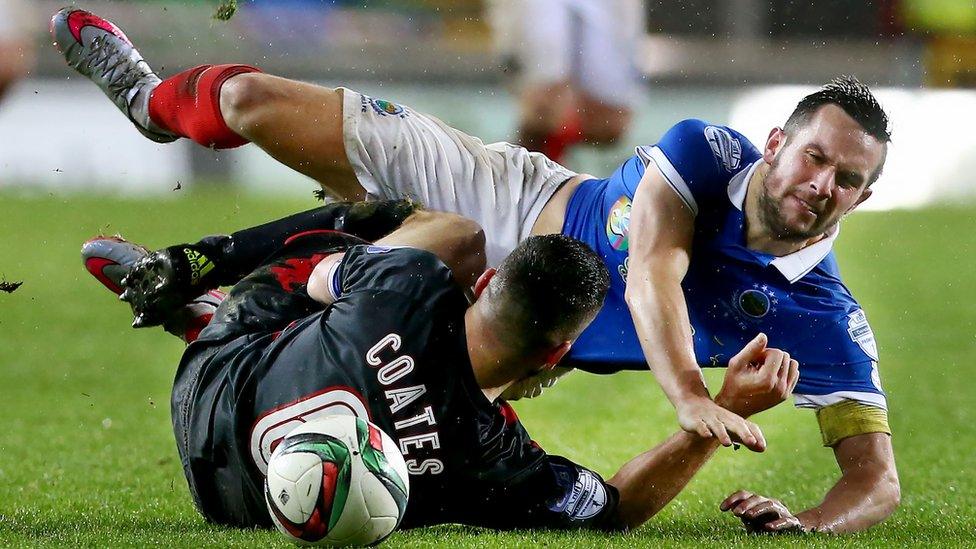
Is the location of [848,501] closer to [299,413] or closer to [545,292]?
[545,292]

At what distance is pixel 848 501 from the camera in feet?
14.1

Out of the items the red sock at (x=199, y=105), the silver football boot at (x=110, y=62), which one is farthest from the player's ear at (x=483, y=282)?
the silver football boot at (x=110, y=62)

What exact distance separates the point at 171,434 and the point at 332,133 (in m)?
1.92

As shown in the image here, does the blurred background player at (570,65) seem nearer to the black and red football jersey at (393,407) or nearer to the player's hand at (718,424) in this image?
the black and red football jersey at (393,407)

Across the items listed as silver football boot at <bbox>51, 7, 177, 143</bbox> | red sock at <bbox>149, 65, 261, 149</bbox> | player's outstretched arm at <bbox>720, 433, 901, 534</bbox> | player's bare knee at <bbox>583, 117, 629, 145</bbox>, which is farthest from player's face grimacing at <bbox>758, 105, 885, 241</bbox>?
player's bare knee at <bbox>583, 117, 629, 145</bbox>

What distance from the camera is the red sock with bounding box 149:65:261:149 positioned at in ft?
16.7

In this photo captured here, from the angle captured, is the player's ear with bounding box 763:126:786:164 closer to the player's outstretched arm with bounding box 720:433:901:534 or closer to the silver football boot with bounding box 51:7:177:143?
the player's outstretched arm with bounding box 720:433:901:534

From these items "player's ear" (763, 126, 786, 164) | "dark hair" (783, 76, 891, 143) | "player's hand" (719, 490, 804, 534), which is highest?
"dark hair" (783, 76, 891, 143)

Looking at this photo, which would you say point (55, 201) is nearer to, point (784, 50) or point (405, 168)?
point (784, 50)

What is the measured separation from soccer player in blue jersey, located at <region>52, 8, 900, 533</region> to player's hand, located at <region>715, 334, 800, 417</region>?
0.10m

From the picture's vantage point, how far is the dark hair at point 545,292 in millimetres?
3537

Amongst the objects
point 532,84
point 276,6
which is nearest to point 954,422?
point 532,84

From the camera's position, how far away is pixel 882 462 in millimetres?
4539

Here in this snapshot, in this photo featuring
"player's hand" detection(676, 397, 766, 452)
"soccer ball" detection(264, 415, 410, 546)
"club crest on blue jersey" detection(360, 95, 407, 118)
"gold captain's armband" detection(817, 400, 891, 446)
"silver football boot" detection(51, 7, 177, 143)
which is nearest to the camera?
"soccer ball" detection(264, 415, 410, 546)
